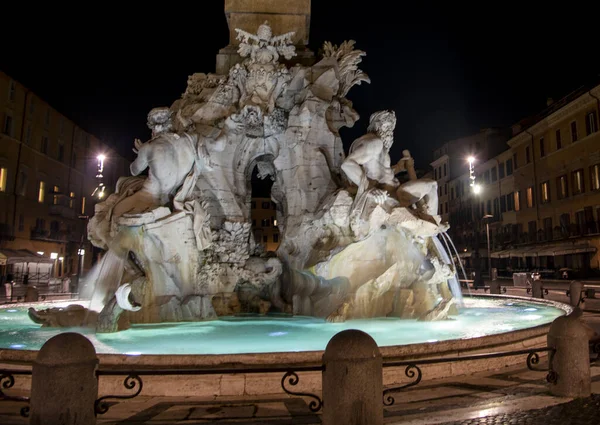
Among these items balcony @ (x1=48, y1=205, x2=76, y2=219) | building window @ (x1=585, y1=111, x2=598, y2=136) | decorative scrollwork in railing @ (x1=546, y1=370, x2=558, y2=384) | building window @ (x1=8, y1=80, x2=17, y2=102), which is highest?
building window @ (x1=8, y1=80, x2=17, y2=102)

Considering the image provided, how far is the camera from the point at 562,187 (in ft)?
127

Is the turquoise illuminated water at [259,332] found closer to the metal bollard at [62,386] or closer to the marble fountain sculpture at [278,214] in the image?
the marble fountain sculpture at [278,214]

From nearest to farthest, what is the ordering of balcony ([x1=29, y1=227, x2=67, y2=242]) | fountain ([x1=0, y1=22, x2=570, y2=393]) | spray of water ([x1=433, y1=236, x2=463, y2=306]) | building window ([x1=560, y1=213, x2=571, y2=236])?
fountain ([x1=0, y1=22, x2=570, y2=393]), spray of water ([x1=433, y1=236, x2=463, y2=306]), building window ([x1=560, y1=213, x2=571, y2=236]), balcony ([x1=29, y1=227, x2=67, y2=242])

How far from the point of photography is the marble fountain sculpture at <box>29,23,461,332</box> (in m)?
9.88

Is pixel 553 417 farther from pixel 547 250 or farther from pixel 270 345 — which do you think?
pixel 547 250

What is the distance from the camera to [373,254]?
10.5 meters

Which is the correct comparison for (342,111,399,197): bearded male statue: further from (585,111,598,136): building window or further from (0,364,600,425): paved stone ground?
(585,111,598,136): building window

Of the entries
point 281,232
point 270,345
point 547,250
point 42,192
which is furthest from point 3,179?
point 547,250

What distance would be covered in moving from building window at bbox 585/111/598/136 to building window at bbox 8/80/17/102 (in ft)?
123

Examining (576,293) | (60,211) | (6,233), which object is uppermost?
(60,211)

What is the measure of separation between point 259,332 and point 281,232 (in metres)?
4.27

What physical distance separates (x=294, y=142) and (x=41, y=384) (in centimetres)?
814

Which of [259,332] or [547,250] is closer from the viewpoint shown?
[259,332]

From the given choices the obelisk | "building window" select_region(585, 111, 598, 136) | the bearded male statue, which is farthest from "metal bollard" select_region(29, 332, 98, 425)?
"building window" select_region(585, 111, 598, 136)
